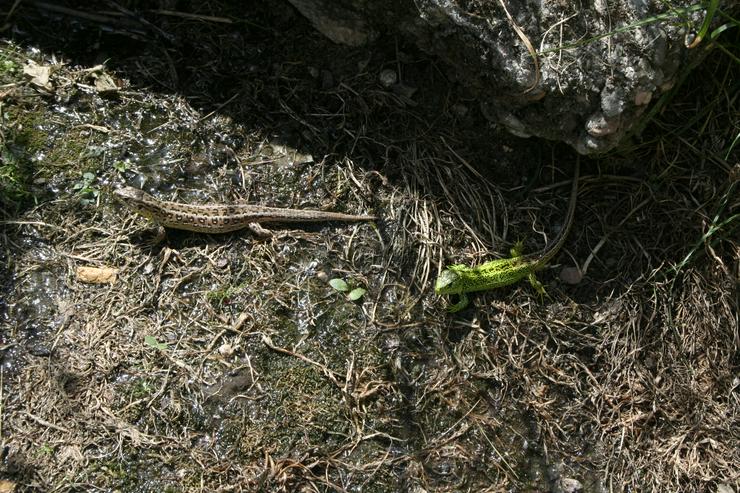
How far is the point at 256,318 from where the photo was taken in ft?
14.3

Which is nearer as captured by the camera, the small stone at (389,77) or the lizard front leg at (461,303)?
the lizard front leg at (461,303)

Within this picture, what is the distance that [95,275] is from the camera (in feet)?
14.3

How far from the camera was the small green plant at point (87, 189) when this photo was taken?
4.54 meters

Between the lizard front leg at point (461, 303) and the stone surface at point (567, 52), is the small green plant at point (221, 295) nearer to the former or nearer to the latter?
the lizard front leg at point (461, 303)

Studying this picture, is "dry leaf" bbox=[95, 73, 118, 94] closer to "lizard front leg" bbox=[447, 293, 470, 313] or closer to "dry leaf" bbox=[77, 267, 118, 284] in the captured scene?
"dry leaf" bbox=[77, 267, 118, 284]

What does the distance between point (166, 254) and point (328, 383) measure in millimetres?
1352

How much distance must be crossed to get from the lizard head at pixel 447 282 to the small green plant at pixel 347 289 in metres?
0.49

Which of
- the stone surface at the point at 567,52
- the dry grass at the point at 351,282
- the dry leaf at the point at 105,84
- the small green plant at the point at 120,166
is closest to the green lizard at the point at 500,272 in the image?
the dry grass at the point at 351,282

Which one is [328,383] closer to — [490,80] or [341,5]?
[490,80]

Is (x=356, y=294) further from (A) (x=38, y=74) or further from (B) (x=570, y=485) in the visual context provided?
(A) (x=38, y=74)

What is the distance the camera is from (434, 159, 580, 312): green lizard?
4418 mm

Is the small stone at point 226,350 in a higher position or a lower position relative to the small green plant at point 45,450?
higher

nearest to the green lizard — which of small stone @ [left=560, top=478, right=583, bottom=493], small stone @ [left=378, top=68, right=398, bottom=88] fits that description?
small stone @ [left=560, top=478, right=583, bottom=493]

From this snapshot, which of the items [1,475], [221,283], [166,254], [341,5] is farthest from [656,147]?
[1,475]
